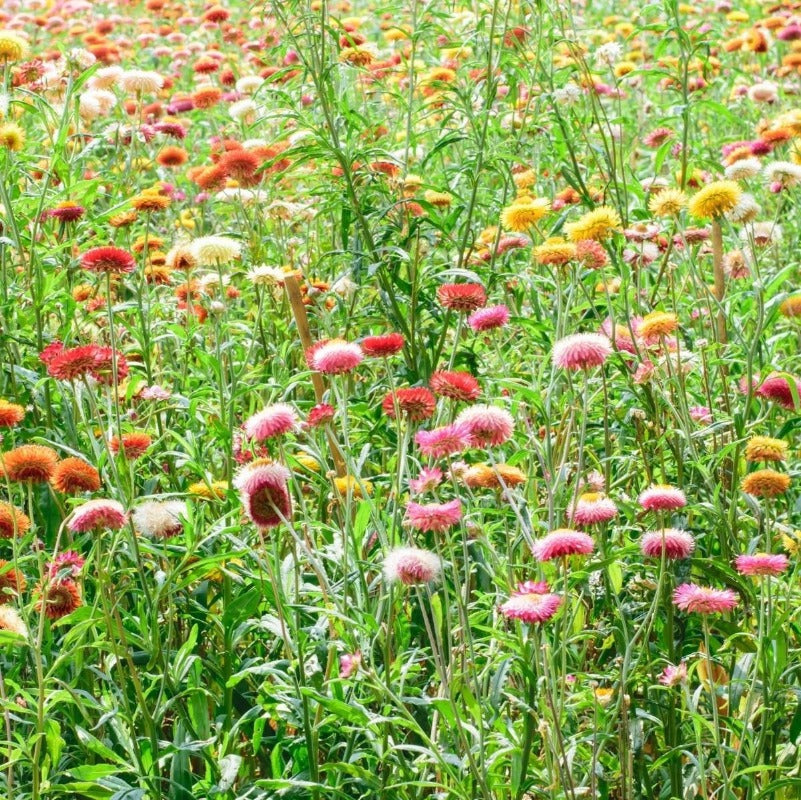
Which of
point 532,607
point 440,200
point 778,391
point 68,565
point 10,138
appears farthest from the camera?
point 440,200

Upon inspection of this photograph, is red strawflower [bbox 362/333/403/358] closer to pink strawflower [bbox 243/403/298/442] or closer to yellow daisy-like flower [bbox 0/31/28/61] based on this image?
pink strawflower [bbox 243/403/298/442]

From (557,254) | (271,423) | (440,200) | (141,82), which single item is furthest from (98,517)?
(141,82)

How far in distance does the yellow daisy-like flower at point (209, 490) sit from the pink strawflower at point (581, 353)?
891 mm

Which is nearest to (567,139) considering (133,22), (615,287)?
(615,287)

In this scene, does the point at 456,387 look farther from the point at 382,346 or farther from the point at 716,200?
the point at 716,200

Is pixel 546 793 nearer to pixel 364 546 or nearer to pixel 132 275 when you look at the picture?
pixel 364 546

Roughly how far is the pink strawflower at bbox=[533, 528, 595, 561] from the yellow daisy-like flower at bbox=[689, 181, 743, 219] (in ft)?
4.03

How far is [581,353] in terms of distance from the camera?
7.57 feet

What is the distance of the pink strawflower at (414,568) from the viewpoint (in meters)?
2.12

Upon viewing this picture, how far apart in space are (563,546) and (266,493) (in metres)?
0.55

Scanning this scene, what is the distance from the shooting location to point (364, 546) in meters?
2.77

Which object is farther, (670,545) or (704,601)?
(670,545)

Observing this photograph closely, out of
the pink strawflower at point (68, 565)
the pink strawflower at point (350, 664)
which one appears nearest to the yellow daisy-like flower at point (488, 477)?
the pink strawflower at point (350, 664)

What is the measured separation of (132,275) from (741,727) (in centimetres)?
288
